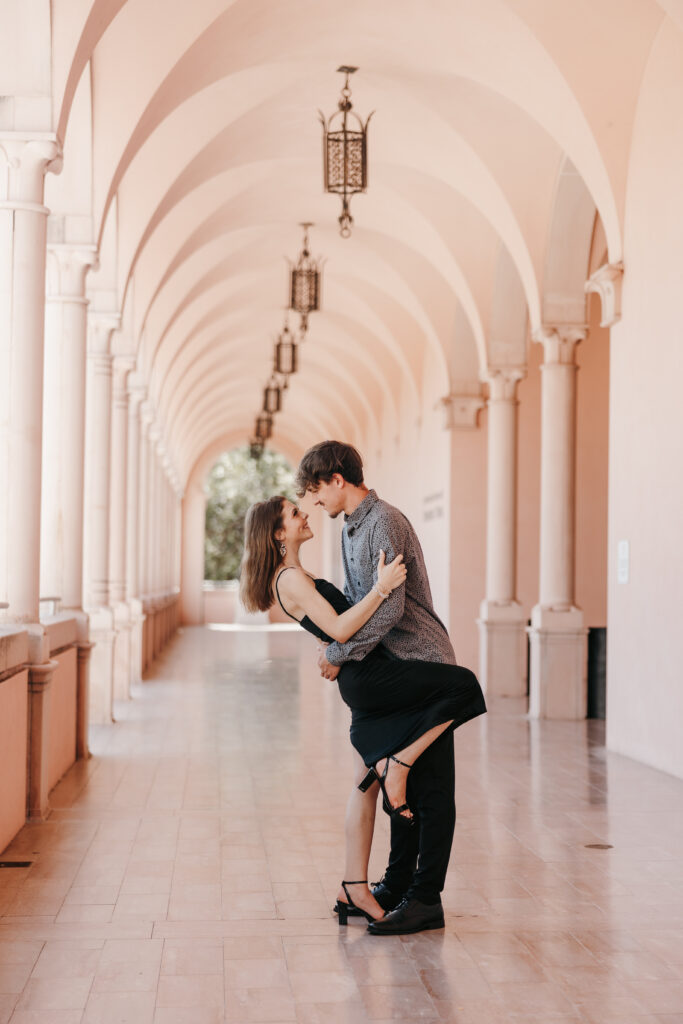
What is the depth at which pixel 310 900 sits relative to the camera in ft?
17.0

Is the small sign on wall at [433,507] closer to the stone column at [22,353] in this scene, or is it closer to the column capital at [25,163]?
the stone column at [22,353]

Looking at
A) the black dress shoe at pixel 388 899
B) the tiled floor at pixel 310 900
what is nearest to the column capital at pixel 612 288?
the tiled floor at pixel 310 900

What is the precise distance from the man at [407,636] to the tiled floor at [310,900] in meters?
0.18

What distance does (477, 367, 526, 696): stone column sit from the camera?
14641 mm

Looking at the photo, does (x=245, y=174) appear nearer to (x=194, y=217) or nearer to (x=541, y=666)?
(x=194, y=217)

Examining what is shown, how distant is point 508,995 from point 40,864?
276 centimetres

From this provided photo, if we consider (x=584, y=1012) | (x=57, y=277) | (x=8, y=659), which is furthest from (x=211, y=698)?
(x=584, y=1012)

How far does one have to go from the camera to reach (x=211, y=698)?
14.1 m

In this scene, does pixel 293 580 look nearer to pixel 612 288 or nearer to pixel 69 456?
pixel 69 456

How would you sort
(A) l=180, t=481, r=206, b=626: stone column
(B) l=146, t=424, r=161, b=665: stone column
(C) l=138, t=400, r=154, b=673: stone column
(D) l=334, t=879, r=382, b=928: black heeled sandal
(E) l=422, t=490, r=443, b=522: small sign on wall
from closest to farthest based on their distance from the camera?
(D) l=334, t=879, r=382, b=928: black heeled sandal → (E) l=422, t=490, r=443, b=522: small sign on wall → (C) l=138, t=400, r=154, b=673: stone column → (B) l=146, t=424, r=161, b=665: stone column → (A) l=180, t=481, r=206, b=626: stone column

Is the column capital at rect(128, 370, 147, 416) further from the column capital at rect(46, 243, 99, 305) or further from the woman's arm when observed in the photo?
the woman's arm

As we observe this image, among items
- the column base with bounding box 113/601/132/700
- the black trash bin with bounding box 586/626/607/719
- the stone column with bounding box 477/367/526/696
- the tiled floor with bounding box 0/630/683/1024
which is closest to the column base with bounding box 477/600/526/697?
the stone column with bounding box 477/367/526/696

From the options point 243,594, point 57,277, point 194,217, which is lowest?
point 243,594

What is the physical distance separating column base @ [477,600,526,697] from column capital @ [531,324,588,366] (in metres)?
3.59
